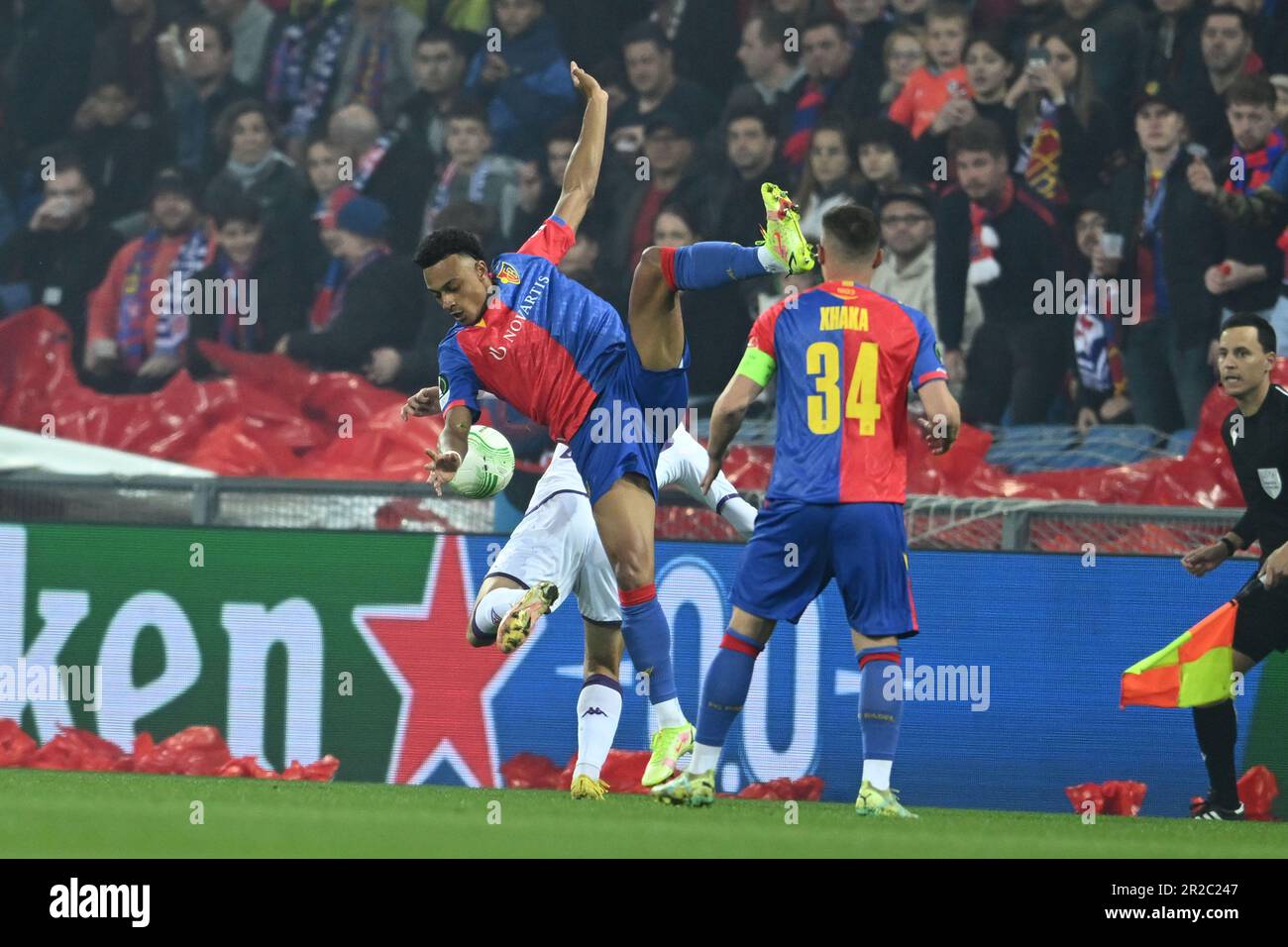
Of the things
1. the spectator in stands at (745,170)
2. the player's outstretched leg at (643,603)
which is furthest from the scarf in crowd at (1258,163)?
the player's outstretched leg at (643,603)

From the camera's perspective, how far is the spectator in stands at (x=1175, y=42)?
10.2 m

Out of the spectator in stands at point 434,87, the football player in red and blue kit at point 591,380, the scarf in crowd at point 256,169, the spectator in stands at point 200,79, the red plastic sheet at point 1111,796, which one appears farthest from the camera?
the spectator in stands at point 200,79

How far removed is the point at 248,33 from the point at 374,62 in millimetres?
942

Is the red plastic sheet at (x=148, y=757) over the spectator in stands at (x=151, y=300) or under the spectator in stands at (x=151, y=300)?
under

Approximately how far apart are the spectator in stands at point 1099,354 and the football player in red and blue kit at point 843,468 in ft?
11.8

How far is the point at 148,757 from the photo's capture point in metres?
8.62

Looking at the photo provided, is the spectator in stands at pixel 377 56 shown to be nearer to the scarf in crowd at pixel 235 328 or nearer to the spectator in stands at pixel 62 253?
the scarf in crowd at pixel 235 328

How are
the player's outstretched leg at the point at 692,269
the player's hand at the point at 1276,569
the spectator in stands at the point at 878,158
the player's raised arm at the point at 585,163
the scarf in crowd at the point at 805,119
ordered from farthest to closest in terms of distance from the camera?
the scarf in crowd at the point at 805,119 < the spectator in stands at the point at 878,158 < the player's hand at the point at 1276,569 < the player's raised arm at the point at 585,163 < the player's outstretched leg at the point at 692,269

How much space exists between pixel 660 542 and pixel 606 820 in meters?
2.24

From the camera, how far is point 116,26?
12.6 metres

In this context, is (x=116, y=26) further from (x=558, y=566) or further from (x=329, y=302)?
(x=558, y=566)

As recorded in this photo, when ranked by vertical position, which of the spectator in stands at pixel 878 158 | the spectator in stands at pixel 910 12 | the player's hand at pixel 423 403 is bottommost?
the player's hand at pixel 423 403

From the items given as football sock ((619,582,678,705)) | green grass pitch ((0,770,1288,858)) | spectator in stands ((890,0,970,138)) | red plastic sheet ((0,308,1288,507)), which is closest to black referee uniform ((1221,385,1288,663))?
green grass pitch ((0,770,1288,858))

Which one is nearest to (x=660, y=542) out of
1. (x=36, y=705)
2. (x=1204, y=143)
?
(x=36, y=705)
